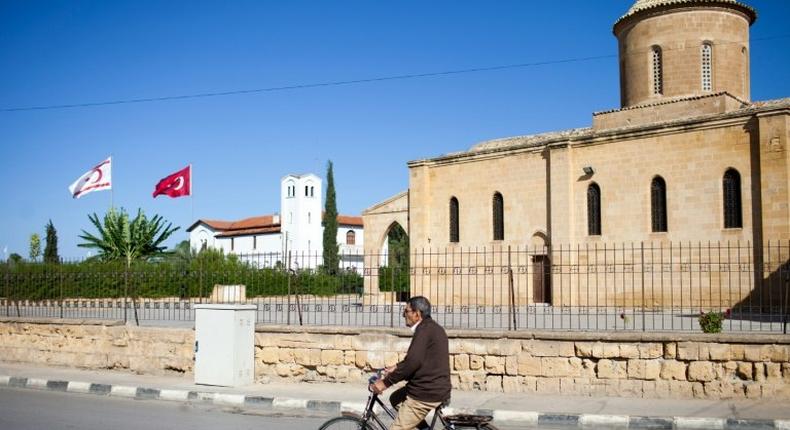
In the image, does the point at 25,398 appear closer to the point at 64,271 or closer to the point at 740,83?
the point at 64,271

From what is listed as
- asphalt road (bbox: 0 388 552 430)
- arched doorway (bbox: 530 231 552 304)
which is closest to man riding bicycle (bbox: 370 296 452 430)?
asphalt road (bbox: 0 388 552 430)

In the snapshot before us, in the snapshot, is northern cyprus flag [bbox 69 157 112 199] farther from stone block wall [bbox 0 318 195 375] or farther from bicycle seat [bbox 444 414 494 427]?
bicycle seat [bbox 444 414 494 427]

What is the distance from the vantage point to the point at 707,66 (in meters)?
26.3

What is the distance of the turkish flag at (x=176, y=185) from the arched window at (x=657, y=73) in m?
18.6

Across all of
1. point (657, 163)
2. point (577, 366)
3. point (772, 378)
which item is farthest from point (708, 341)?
point (657, 163)

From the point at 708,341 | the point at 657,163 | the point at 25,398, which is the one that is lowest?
the point at 25,398

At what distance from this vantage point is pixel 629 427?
28.7 ft

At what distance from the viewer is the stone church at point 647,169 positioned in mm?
22125

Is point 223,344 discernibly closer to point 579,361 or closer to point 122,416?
point 122,416

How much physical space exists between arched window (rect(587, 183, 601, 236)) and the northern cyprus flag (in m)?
16.3

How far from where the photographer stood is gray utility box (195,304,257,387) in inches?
442

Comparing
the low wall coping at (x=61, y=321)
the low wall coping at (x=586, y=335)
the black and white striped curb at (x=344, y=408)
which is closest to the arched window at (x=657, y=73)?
the low wall coping at (x=586, y=335)

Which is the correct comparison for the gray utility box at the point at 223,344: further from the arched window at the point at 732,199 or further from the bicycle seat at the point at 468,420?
the arched window at the point at 732,199

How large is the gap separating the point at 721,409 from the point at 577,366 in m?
1.93
